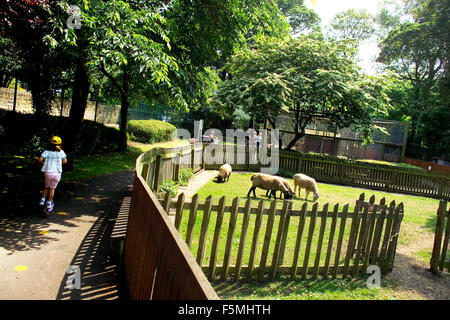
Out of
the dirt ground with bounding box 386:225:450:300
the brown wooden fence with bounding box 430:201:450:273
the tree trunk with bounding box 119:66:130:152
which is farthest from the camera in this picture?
the tree trunk with bounding box 119:66:130:152

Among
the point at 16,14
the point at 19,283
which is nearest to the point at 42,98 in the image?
the point at 16,14

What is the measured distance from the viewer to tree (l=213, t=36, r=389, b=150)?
58.7ft

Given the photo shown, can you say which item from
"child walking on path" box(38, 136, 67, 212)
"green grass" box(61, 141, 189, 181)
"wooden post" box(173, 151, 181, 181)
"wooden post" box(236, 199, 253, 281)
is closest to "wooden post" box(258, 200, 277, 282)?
"wooden post" box(236, 199, 253, 281)

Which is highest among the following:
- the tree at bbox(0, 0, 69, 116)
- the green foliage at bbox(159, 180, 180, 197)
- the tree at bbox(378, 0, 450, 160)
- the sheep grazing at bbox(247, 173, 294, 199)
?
the tree at bbox(378, 0, 450, 160)

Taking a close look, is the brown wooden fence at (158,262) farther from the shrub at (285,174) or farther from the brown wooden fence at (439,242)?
the shrub at (285,174)

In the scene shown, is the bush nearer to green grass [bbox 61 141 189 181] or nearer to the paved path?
green grass [bbox 61 141 189 181]

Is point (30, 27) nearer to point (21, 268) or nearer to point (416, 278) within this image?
point (21, 268)

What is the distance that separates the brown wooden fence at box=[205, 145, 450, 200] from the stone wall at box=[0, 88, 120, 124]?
32.4ft

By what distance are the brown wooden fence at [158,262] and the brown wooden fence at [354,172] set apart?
13.2m

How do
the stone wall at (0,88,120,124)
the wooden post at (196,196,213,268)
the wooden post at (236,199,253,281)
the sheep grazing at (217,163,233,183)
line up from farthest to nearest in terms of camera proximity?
the stone wall at (0,88,120,124) → the sheep grazing at (217,163,233,183) → the wooden post at (236,199,253,281) → the wooden post at (196,196,213,268)

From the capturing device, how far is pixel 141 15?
7.89 m

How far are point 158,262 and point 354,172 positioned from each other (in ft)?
59.9

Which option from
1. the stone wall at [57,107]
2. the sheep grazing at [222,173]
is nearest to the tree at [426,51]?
the sheep grazing at [222,173]
